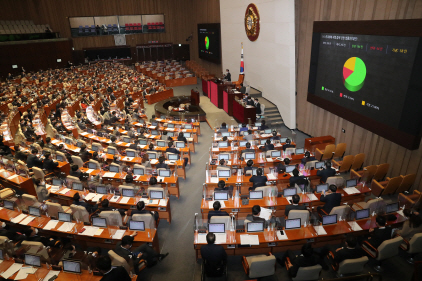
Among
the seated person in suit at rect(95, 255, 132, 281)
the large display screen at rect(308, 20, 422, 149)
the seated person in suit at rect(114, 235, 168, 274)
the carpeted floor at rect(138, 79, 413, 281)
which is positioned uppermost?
the large display screen at rect(308, 20, 422, 149)

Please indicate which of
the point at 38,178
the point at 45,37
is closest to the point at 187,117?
the point at 38,178

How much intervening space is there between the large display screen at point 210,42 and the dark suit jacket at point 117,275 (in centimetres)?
2399

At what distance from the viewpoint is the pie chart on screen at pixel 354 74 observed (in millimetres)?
10555

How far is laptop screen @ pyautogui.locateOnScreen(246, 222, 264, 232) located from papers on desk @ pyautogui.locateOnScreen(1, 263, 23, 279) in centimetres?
508

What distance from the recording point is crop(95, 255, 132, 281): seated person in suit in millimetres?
5344

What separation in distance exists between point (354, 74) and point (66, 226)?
11.1 m

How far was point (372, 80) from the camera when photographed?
10156mm

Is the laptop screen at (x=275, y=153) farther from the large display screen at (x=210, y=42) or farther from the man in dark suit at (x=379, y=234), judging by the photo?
the large display screen at (x=210, y=42)

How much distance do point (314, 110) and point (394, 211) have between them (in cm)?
760

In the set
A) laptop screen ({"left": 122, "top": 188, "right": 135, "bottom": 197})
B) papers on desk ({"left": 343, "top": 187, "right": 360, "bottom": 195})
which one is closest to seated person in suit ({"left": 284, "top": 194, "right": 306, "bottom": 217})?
papers on desk ({"left": 343, "top": 187, "right": 360, "bottom": 195})

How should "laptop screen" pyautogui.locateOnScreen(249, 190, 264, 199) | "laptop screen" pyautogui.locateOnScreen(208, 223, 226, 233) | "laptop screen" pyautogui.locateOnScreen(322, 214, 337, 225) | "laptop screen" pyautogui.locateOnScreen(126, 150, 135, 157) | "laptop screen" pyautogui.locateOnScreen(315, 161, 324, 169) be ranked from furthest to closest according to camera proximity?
"laptop screen" pyautogui.locateOnScreen(126, 150, 135, 157) < "laptop screen" pyautogui.locateOnScreen(315, 161, 324, 169) < "laptop screen" pyautogui.locateOnScreen(249, 190, 264, 199) < "laptop screen" pyautogui.locateOnScreen(322, 214, 337, 225) < "laptop screen" pyautogui.locateOnScreen(208, 223, 226, 233)

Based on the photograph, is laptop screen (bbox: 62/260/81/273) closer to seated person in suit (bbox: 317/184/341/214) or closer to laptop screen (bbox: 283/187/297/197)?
laptop screen (bbox: 283/187/297/197)

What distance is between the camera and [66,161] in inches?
423

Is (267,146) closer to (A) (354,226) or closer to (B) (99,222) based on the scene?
(A) (354,226)
